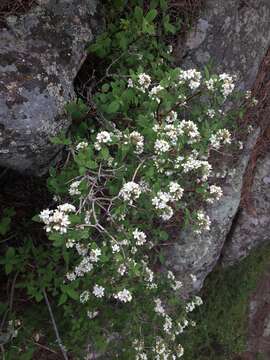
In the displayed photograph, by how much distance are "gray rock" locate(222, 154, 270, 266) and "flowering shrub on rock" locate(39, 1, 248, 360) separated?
284cm

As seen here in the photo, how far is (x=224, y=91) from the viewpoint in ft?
12.1

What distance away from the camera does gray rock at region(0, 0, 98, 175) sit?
126 inches

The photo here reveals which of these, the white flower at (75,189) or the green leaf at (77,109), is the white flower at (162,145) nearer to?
the white flower at (75,189)

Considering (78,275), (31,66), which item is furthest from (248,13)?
(78,275)

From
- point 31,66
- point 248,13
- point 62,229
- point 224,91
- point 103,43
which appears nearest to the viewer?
point 62,229

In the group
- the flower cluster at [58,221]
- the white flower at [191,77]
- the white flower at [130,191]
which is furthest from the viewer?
the white flower at [191,77]

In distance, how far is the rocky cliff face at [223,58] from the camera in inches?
213

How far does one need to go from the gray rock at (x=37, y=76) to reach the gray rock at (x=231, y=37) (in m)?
2.07

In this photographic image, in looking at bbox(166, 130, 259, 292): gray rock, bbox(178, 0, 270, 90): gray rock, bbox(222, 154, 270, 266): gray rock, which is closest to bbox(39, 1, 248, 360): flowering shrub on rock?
bbox(178, 0, 270, 90): gray rock

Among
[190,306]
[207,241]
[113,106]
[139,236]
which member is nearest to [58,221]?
[139,236]

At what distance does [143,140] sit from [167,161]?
274mm

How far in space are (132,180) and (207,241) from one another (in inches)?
137

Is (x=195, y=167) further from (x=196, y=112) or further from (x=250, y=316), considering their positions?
(x=250, y=316)

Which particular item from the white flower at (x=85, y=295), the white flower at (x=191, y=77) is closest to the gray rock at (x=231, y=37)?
the white flower at (x=191, y=77)
